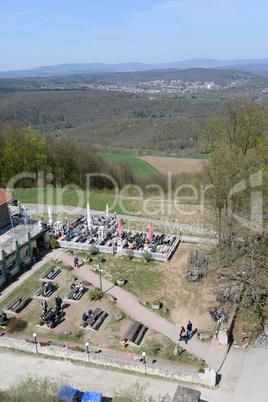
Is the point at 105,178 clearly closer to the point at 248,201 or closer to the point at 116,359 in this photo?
the point at 248,201

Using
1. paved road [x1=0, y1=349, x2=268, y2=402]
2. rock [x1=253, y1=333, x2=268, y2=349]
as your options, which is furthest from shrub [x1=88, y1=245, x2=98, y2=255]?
rock [x1=253, y1=333, x2=268, y2=349]

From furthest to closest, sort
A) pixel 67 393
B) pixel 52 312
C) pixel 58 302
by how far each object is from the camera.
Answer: pixel 58 302 → pixel 52 312 → pixel 67 393

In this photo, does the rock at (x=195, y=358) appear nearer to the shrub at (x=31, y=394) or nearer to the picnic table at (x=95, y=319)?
the picnic table at (x=95, y=319)

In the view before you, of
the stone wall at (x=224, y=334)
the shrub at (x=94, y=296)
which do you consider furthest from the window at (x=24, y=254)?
the stone wall at (x=224, y=334)

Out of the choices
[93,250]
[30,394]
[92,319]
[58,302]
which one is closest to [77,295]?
[58,302]

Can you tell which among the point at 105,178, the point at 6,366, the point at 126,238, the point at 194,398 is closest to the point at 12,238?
the point at 126,238

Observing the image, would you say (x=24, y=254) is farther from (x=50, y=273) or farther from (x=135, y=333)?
(x=135, y=333)
